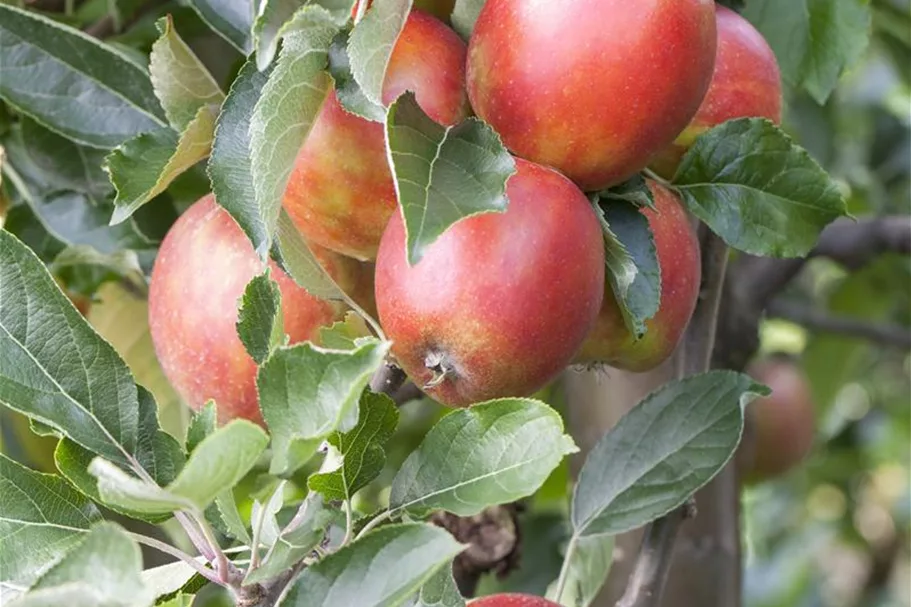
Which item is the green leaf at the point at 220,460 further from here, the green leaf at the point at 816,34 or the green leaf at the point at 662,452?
the green leaf at the point at 816,34

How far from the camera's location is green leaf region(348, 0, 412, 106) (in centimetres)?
46

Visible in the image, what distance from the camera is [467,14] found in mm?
562

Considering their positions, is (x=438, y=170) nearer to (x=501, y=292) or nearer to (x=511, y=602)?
(x=501, y=292)

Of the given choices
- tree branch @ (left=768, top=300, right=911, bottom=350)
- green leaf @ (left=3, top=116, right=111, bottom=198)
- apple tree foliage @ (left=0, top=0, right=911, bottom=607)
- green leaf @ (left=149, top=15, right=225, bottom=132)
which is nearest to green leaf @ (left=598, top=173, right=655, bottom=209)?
apple tree foliage @ (left=0, top=0, right=911, bottom=607)

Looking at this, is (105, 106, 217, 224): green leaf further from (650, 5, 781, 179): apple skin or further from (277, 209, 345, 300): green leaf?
(650, 5, 781, 179): apple skin

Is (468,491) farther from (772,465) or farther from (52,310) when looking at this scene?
(772,465)

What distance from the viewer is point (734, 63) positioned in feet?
1.90

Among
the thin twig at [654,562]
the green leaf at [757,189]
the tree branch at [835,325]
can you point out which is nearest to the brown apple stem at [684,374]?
the thin twig at [654,562]

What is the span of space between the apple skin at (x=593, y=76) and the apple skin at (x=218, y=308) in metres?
0.13

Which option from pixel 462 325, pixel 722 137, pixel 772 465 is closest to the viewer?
pixel 462 325

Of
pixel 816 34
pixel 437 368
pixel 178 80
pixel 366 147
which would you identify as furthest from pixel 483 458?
pixel 816 34

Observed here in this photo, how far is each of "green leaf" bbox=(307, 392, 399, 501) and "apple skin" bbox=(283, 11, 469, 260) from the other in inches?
3.5

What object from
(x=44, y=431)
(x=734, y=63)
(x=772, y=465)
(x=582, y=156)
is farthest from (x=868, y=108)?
(x=44, y=431)

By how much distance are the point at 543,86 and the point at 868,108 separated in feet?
4.60
